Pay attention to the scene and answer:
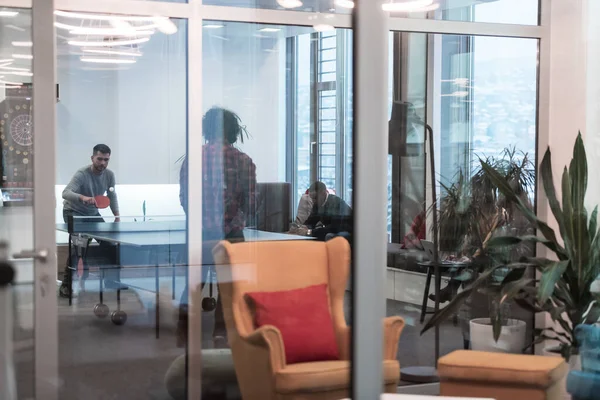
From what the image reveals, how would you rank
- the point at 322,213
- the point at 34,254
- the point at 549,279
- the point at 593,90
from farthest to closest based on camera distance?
the point at 593,90 < the point at 549,279 < the point at 322,213 < the point at 34,254

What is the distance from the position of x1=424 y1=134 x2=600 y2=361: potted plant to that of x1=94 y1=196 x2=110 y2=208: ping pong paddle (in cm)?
189

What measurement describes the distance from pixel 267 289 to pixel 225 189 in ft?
1.78

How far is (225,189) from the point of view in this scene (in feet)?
13.1

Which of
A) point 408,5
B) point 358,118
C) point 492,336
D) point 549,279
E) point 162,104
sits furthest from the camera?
point 492,336

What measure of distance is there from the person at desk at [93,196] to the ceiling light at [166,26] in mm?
606

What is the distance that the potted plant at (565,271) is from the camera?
426 cm

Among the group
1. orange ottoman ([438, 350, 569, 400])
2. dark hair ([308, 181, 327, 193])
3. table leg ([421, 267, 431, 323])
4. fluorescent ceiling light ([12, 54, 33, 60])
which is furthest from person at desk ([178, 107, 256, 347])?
table leg ([421, 267, 431, 323])

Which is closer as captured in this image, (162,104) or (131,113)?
(131,113)

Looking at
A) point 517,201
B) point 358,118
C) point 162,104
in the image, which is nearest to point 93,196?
point 162,104

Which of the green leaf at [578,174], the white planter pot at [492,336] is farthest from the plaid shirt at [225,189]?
the green leaf at [578,174]

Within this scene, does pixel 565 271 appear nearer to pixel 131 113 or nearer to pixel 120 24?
pixel 131 113

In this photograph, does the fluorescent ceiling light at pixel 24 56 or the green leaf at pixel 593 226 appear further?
the green leaf at pixel 593 226

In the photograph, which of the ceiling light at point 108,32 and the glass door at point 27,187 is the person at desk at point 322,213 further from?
the glass door at point 27,187

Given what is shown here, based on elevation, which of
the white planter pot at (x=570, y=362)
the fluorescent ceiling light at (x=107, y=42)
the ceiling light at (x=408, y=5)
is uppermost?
the ceiling light at (x=408, y=5)
